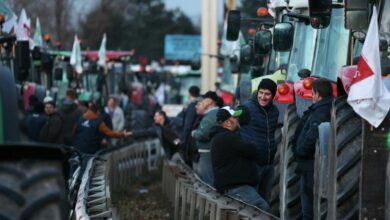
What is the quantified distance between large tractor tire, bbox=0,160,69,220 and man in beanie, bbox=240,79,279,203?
6.86 metres

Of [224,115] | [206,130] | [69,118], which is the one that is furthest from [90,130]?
[224,115]

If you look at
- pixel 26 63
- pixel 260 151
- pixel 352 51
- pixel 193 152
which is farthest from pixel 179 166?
pixel 352 51

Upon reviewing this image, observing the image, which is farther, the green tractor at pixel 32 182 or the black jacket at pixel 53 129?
the black jacket at pixel 53 129

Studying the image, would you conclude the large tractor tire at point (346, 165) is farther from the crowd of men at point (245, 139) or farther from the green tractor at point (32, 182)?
the green tractor at point (32, 182)

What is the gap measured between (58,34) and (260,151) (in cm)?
3959

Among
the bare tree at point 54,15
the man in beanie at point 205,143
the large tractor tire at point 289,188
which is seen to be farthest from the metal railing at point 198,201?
the bare tree at point 54,15

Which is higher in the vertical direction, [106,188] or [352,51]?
[352,51]

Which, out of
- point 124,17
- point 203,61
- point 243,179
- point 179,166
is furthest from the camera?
point 124,17

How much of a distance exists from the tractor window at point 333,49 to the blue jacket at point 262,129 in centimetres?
69

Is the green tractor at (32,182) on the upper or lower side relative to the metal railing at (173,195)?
upper

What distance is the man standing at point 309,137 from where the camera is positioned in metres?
10.5

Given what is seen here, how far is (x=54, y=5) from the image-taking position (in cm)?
5359

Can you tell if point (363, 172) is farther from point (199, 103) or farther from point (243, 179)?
point (199, 103)

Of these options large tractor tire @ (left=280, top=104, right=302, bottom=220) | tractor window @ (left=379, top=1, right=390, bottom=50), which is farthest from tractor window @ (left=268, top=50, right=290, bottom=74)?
tractor window @ (left=379, top=1, right=390, bottom=50)
